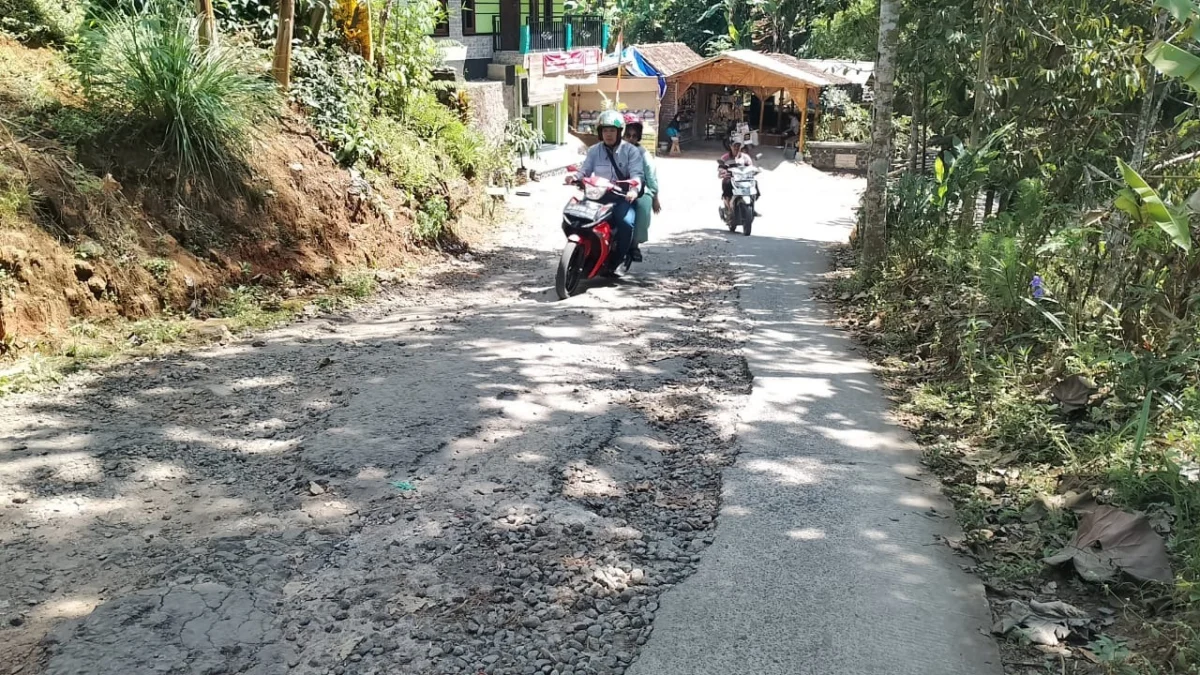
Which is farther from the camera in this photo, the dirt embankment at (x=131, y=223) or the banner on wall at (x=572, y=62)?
the banner on wall at (x=572, y=62)

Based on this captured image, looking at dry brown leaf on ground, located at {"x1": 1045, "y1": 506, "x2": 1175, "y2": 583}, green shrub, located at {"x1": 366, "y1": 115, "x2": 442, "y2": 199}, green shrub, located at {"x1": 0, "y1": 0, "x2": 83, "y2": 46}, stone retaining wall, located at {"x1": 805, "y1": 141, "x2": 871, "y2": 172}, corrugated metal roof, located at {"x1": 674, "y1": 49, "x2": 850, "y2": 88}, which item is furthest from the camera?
corrugated metal roof, located at {"x1": 674, "y1": 49, "x2": 850, "y2": 88}

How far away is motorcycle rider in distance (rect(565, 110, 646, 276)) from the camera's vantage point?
8695 millimetres

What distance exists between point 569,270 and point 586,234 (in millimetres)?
358

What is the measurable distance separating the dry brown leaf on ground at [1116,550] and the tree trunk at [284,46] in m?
8.05

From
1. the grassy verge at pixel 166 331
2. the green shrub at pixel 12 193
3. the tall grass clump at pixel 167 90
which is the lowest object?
the grassy verge at pixel 166 331

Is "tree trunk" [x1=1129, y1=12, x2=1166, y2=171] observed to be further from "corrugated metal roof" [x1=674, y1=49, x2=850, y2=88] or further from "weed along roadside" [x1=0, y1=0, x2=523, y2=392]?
"corrugated metal roof" [x1=674, y1=49, x2=850, y2=88]

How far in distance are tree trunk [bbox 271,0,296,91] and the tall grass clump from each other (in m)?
1.27

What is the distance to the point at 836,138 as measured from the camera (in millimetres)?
31156

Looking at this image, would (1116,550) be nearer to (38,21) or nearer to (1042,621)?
(1042,621)

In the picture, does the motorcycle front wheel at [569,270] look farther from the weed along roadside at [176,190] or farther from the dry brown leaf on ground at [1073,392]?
the dry brown leaf on ground at [1073,392]

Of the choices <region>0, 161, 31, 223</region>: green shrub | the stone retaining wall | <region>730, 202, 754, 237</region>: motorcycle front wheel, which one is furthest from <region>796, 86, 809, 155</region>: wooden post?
<region>0, 161, 31, 223</region>: green shrub

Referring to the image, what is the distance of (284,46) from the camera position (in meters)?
9.05

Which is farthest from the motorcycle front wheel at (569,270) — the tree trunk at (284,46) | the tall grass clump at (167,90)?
the tree trunk at (284,46)

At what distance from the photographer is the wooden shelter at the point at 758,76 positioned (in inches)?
1172
